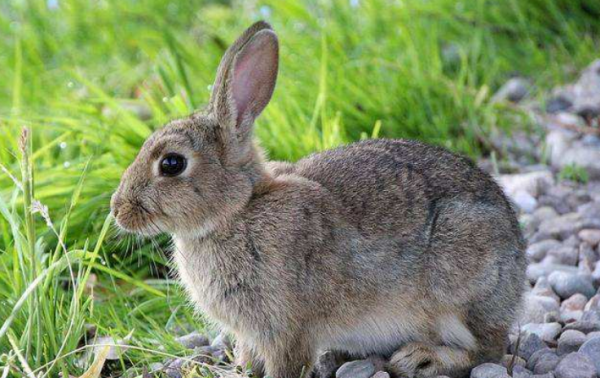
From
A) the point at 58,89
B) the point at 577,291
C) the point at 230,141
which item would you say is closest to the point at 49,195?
the point at 230,141

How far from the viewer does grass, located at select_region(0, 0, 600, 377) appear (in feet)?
14.2

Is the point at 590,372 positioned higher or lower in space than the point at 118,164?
lower

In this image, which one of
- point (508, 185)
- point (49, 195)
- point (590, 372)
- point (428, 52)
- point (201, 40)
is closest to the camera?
point (590, 372)

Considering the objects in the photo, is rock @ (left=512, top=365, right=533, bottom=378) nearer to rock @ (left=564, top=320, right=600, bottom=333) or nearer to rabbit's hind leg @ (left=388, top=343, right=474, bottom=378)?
rabbit's hind leg @ (left=388, top=343, right=474, bottom=378)

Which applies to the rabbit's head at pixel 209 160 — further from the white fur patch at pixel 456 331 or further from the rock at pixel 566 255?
the rock at pixel 566 255

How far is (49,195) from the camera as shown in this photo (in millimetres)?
5559

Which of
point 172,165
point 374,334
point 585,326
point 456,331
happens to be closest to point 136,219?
point 172,165

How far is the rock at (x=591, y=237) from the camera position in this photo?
543 cm

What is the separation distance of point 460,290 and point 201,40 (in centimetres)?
481

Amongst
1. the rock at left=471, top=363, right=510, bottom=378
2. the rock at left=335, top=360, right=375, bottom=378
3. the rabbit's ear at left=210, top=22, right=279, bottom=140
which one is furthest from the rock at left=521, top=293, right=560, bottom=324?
the rabbit's ear at left=210, top=22, right=279, bottom=140

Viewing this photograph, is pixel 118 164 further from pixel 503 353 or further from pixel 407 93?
pixel 503 353

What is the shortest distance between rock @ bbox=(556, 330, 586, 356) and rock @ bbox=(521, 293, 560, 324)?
13.7 inches

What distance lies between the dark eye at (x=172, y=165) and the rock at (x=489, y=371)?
4.87ft

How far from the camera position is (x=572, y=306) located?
491 centimetres
